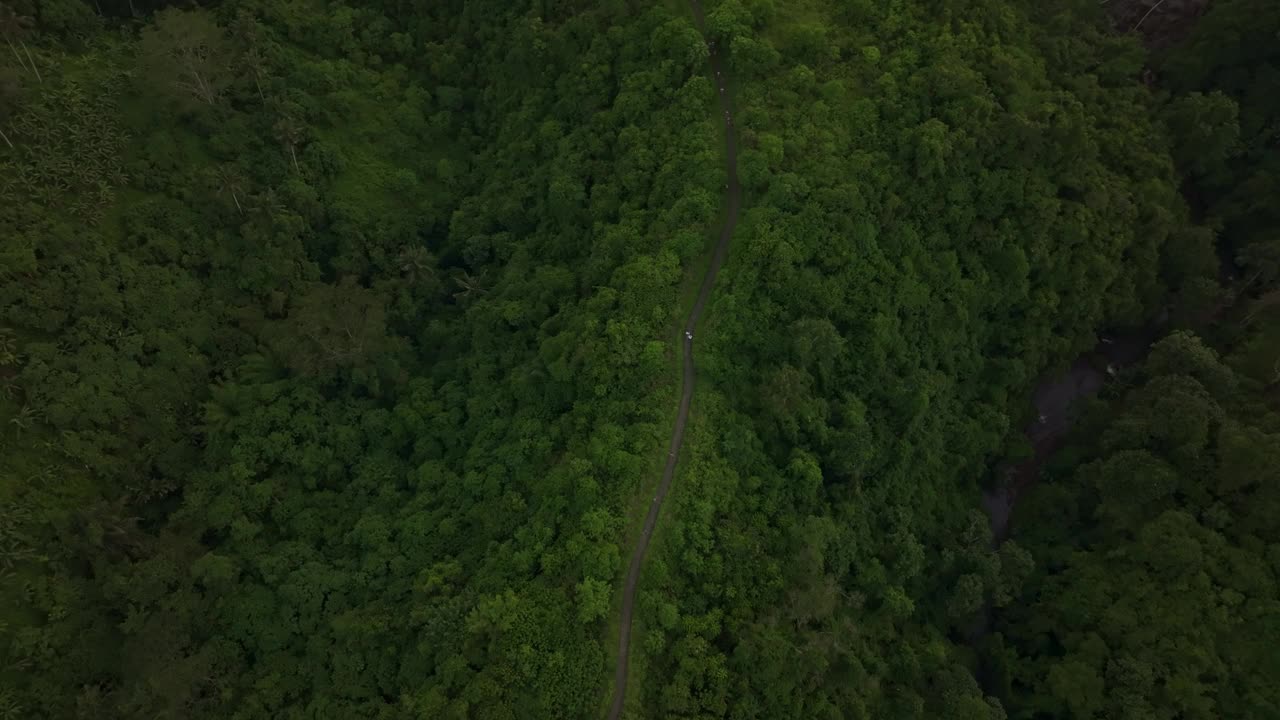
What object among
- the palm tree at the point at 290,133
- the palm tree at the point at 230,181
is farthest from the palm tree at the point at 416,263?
the palm tree at the point at 230,181

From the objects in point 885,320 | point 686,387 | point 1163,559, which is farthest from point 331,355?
point 1163,559

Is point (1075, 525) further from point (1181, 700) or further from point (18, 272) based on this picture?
point (18, 272)

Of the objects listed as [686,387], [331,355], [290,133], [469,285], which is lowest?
[331,355]

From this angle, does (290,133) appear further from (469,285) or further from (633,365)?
(633,365)

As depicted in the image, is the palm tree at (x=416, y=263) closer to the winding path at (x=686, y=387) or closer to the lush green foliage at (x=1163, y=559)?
the winding path at (x=686, y=387)

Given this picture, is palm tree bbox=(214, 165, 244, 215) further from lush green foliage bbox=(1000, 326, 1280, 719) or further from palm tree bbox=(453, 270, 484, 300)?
lush green foliage bbox=(1000, 326, 1280, 719)

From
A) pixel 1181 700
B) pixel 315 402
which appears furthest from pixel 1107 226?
pixel 315 402
